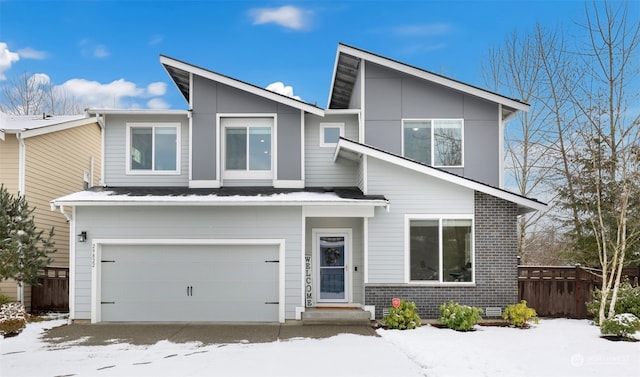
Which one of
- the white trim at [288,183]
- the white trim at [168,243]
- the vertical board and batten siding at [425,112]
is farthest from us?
the vertical board and batten siding at [425,112]

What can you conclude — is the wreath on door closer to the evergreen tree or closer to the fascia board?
the evergreen tree

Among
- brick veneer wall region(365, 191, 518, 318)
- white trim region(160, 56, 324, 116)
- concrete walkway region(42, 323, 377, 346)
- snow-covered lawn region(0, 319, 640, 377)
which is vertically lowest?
concrete walkway region(42, 323, 377, 346)

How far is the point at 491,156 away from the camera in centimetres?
1406

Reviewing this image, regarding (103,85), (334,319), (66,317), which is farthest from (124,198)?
(103,85)

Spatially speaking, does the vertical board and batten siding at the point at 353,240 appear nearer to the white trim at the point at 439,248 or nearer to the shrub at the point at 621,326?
the white trim at the point at 439,248

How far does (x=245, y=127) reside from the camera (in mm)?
14289

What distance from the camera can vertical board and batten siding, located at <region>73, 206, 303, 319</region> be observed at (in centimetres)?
1220

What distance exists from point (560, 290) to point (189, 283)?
9.48 m

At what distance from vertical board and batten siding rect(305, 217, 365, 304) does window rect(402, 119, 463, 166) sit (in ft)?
8.30

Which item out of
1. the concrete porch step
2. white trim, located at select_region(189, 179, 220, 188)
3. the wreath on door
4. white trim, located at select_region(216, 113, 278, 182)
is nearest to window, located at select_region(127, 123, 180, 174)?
white trim, located at select_region(189, 179, 220, 188)

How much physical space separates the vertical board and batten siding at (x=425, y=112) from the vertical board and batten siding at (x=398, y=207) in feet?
5.82

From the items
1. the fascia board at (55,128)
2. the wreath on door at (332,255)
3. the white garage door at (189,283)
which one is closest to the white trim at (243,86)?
the fascia board at (55,128)

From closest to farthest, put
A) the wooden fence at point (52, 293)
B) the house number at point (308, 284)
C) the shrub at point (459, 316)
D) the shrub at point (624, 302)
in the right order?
the shrub at point (459, 316) < the shrub at point (624, 302) < the house number at point (308, 284) < the wooden fence at point (52, 293)

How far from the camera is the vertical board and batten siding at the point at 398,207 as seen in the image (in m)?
12.3
